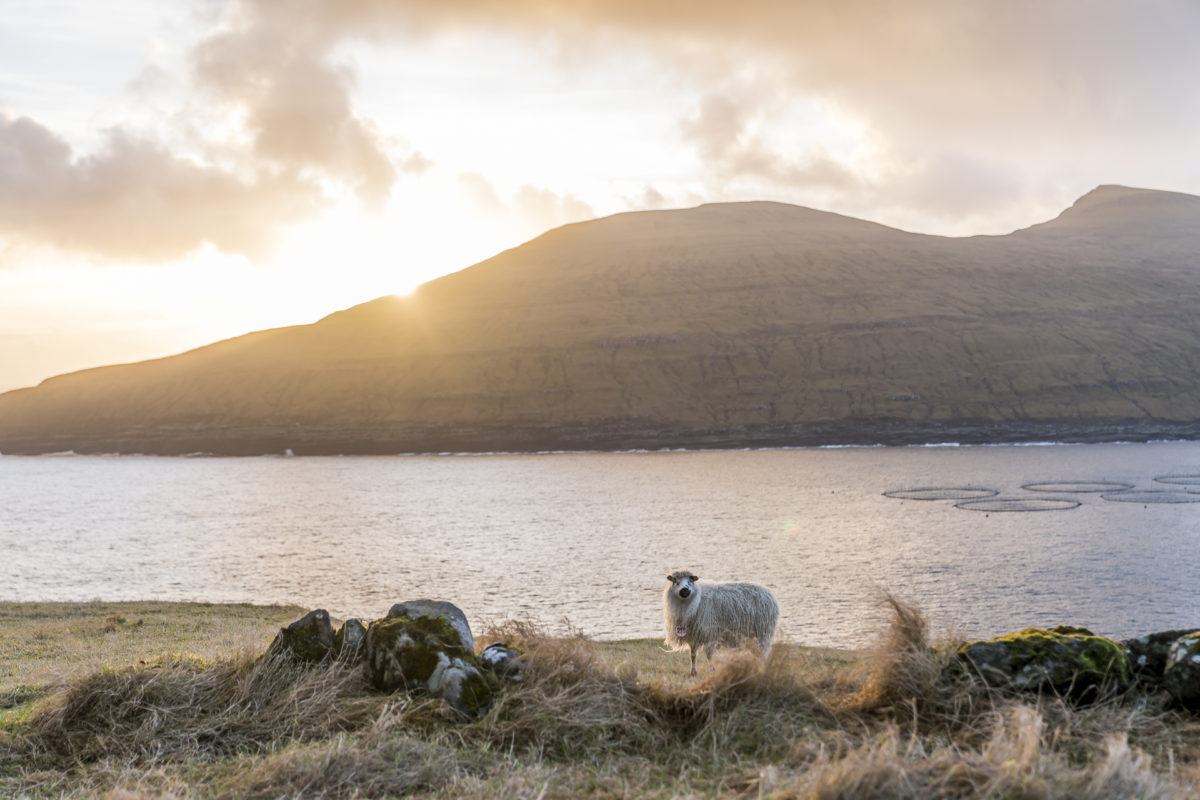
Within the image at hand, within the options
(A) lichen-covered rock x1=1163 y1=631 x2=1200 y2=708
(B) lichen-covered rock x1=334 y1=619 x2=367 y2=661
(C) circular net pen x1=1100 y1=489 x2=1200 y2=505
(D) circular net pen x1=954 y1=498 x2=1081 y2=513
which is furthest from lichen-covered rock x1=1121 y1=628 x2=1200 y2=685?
(C) circular net pen x1=1100 y1=489 x2=1200 y2=505

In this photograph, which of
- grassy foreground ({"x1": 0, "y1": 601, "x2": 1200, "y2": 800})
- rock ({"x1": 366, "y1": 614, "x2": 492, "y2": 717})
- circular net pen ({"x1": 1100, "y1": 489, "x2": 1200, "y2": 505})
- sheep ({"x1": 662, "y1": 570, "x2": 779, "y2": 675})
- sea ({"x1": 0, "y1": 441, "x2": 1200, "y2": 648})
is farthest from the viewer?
circular net pen ({"x1": 1100, "y1": 489, "x2": 1200, "y2": 505})

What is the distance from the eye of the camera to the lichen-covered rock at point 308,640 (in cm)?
1127

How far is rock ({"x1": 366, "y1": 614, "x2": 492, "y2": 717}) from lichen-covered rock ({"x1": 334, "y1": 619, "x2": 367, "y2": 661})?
0.22 metres

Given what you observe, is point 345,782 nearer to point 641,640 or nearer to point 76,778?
point 76,778

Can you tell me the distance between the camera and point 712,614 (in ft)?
58.5

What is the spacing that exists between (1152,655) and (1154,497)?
77412 mm

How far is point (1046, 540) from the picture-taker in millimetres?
53688

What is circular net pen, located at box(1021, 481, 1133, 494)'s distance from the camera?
270 ft

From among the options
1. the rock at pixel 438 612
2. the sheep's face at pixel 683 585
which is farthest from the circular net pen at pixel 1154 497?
the rock at pixel 438 612

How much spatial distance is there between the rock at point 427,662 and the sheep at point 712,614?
680 centimetres

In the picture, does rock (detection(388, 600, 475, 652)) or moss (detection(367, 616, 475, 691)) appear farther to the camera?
rock (detection(388, 600, 475, 652))

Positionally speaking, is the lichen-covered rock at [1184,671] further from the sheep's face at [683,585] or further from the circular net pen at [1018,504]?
the circular net pen at [1018,504]

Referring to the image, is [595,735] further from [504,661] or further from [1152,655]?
[1152,655]

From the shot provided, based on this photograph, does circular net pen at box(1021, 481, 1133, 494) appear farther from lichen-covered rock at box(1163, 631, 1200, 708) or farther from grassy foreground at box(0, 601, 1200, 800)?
grassy foreground at box(0, 601, 1200, 800)
